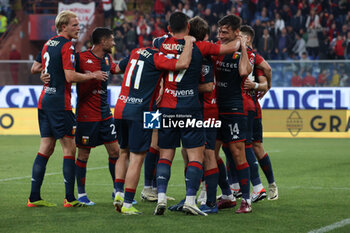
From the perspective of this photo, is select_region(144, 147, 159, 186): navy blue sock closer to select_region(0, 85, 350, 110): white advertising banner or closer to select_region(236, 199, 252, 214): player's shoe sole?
select_region(236, 199, 252, 214): player's shoe sole

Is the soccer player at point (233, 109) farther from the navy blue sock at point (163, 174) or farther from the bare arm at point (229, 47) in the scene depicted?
the navy blue sock at point (163, 174)

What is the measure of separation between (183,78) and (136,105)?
585 millimetres

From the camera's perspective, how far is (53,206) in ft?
24.2

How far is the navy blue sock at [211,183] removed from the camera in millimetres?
6922

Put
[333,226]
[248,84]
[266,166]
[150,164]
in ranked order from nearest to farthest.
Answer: [333,226]
[248,84]
[150,164]
[266,166]

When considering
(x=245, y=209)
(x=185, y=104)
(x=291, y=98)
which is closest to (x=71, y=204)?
(x=185, y=104)

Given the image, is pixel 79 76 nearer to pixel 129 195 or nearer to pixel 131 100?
pixel 131 100

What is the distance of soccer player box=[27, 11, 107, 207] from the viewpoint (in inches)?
286

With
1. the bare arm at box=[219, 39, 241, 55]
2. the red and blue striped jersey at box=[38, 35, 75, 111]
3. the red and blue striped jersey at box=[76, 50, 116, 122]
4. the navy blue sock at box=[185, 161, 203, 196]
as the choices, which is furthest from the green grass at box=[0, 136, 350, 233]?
the bare arm at box=[219, 39, 241, 55]

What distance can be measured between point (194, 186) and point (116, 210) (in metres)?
0.92

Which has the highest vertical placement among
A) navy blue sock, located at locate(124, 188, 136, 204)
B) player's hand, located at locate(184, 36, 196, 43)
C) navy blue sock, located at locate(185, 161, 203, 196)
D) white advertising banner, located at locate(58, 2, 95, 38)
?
white advertising banner, located at locate(58, 2, 95, 38)

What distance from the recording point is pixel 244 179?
705cm

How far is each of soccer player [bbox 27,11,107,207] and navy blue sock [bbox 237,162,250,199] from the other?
189 centimetres

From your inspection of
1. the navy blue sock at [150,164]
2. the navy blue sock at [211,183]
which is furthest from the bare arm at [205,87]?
the navy blue sock at [150,164]
